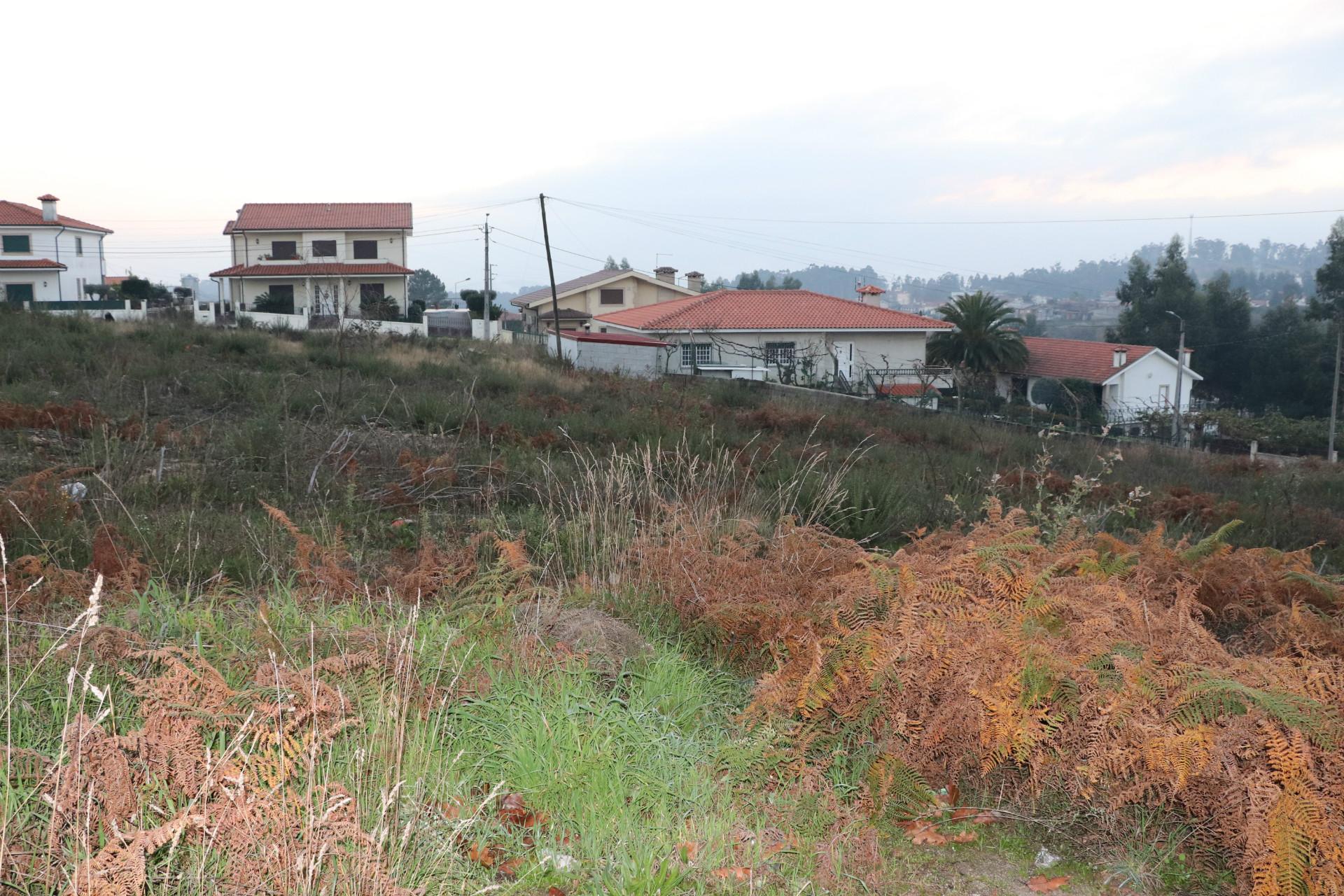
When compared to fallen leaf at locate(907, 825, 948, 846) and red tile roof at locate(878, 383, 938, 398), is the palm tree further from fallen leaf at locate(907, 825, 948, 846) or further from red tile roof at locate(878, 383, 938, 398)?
fallen leaf at locate(907, 825, 948, 846)

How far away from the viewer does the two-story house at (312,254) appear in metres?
46.0

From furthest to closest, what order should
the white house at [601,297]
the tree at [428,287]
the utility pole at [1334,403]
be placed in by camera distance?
the tree at [428,287], the white house at [601,297], the utility pole at [1334,403]

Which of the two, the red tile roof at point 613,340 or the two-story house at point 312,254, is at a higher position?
the two-story house at point 312,254

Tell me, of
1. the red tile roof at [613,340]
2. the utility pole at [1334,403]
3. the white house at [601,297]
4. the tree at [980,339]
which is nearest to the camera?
the red tile roof at [613,340]

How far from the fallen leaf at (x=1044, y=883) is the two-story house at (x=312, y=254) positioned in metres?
44.4

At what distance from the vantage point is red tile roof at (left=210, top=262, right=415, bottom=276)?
150 feet

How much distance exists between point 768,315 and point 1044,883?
128 feet

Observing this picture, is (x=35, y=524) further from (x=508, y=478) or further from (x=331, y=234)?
(x=331, y=234)

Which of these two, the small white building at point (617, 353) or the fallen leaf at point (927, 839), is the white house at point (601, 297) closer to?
the small white building at point (617, 353)

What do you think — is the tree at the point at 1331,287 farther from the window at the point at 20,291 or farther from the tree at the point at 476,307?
the window at the point at 20,291

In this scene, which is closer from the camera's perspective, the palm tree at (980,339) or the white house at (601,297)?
the palm tree at (980,339)

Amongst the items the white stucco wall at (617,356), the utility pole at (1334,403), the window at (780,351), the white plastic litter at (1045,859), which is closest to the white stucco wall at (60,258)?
the white stucco wall at (617,356)

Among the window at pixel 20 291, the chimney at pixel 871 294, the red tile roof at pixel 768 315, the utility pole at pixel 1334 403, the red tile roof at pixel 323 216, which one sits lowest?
the utility pole at pixel 1334 403

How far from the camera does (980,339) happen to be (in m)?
44.2
